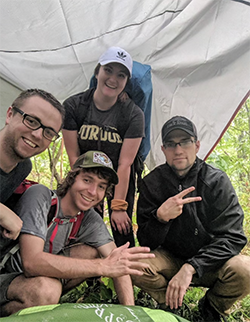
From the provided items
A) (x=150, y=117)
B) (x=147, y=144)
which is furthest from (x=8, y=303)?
(x=150, y=117)

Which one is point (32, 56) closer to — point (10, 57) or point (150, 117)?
point (10, 57)

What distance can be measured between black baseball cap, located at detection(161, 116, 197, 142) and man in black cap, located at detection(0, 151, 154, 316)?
0.62 meters

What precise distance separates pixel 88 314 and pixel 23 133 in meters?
1.01

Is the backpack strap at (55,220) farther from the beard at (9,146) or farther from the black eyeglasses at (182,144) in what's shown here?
the black eyeglasses at (182,144)

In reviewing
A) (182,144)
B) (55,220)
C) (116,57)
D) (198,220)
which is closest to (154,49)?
(116,57)

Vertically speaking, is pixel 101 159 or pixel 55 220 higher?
pixel 101 159

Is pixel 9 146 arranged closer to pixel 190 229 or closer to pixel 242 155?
pixel 190 229

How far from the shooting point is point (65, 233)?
2.04 metres

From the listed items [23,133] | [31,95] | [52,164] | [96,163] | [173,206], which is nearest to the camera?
[23,133]

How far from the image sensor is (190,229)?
93.8 inches

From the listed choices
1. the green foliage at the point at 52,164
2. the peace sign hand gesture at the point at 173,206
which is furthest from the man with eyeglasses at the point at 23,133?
the green foliage at the point at 52,164

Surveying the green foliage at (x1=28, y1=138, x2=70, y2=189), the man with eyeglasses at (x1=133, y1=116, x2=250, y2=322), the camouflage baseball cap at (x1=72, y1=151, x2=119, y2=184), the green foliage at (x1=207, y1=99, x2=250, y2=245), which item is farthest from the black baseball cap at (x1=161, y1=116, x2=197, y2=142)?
the green foliage at (x1=207, y1=99, x2=250, y2=245)

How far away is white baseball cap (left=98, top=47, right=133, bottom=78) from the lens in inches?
92.7

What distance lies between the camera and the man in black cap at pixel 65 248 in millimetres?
1722
